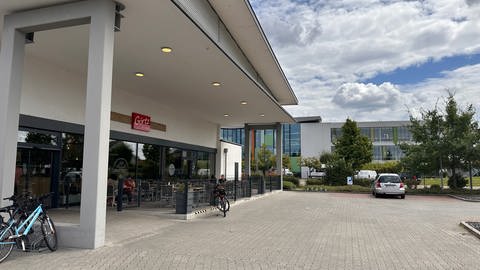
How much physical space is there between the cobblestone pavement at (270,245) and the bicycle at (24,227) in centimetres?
22

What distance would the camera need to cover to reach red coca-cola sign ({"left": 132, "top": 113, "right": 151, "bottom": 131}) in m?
15.0

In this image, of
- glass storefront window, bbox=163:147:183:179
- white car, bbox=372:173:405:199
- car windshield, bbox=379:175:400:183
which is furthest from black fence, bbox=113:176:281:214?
car windshield, bbox=379:175:400:183

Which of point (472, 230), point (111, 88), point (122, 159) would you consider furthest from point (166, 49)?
point (472, 230)

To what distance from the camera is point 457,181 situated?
24.8 meters

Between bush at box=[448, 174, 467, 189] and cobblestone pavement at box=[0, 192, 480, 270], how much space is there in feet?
51.0

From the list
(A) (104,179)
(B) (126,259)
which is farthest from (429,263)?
(A) (104,179)

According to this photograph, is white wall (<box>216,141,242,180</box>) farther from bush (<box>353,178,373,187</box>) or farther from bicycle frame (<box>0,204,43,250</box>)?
bicycle frame (<box>0,204,43,250</box>)

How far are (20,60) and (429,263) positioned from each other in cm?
860

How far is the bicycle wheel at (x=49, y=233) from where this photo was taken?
20.7ft

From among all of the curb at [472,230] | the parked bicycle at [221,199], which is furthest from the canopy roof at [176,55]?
the curb at [472,230]

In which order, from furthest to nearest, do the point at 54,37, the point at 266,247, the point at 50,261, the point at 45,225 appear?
the point at 54,37
the point at 266,247
the point at 45,225
the point at 50,261

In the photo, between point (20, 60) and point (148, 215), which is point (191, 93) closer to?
point (148, 215)

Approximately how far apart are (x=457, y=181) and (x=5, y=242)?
87.6ft

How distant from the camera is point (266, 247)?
7.06m
